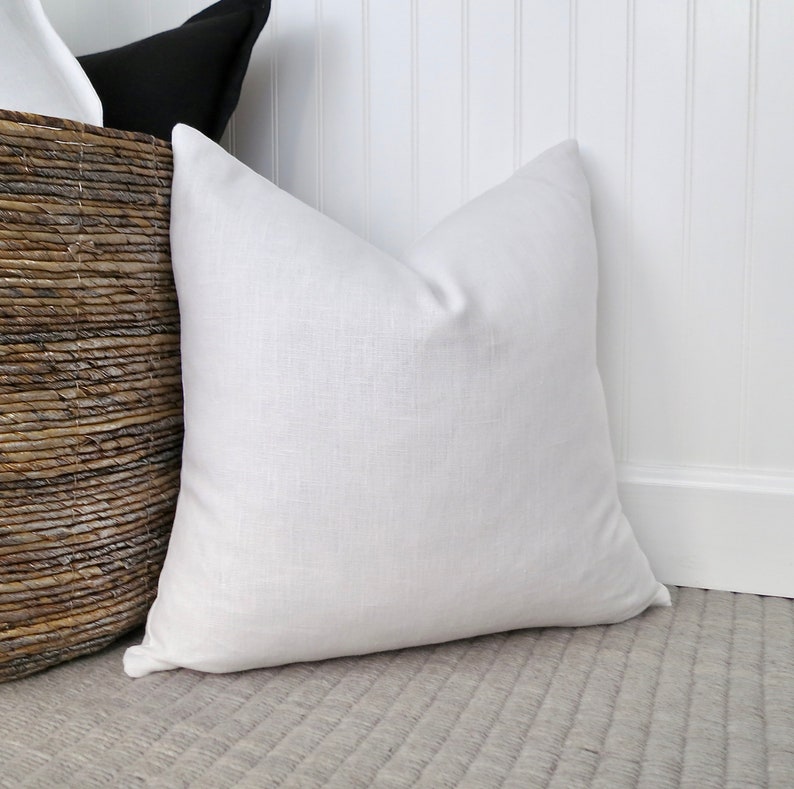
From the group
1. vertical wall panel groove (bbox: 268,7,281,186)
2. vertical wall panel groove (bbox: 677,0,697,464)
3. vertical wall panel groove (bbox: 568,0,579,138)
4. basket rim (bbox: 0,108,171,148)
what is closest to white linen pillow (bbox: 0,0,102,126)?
basket rim (bbox: 0,108,171,148)

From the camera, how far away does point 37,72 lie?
2.89 ft

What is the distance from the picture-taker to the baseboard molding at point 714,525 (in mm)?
1051

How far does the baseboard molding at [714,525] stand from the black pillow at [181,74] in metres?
0.68

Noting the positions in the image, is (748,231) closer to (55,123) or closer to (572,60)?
(572,60)

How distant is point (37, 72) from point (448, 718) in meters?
0.74

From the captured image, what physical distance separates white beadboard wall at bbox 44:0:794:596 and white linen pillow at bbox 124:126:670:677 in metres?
0.23

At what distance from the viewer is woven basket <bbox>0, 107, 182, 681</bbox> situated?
78 cm

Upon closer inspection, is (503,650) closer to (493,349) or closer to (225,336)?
(493,349)

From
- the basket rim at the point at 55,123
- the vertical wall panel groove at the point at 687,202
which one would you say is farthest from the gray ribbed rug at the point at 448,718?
the basket rim at the point at 55,123

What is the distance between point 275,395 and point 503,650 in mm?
356

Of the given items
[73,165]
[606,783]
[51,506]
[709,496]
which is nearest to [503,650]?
[606,783]

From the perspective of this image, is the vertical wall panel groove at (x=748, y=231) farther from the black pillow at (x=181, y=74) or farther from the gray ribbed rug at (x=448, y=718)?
the black pillow at (x=181, y=74)

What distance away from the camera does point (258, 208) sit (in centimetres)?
86

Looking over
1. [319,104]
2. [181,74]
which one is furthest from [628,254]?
[181,74]
